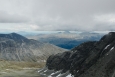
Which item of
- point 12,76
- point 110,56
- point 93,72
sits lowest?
point 12,76

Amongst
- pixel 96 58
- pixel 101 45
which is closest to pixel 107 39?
pixel 101 45

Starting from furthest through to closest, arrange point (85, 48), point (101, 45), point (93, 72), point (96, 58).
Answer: point (85, 48) < point (101, 45) < point (96, 58) < point (93, 72)

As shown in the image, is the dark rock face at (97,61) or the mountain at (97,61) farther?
the mountain at (97,61)

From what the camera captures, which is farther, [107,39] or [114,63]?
[107,39]

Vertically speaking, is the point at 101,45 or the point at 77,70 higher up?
the point at 101,45

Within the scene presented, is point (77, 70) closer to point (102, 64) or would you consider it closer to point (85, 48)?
point (102, 64)

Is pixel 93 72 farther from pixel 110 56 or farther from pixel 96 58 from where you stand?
pixel 96 58

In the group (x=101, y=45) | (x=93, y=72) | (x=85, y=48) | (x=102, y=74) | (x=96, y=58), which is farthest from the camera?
(x=85, y=48)

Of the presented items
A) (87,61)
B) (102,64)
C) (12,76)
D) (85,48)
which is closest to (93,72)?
(102,64)

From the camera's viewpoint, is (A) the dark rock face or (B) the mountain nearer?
(A) the dark rock face
